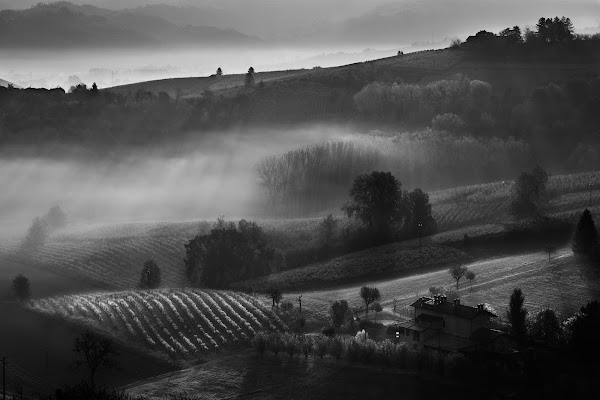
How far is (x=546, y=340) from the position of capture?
60188mm

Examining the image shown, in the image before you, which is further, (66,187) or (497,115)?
(497,115)

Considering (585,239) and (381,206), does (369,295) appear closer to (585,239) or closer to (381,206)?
(585,239)

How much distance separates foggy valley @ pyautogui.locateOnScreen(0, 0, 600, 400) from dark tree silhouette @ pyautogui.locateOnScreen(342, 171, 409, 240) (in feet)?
0.62

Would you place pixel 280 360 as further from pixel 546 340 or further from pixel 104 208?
pixel 104 208

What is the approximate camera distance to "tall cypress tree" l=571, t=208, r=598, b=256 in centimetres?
7544

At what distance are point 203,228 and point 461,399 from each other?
4864cm

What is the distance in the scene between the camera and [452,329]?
6238cm

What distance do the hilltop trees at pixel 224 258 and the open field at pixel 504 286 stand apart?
718cm

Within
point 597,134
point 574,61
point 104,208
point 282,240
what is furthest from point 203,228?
point 574,61

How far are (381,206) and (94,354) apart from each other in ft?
125

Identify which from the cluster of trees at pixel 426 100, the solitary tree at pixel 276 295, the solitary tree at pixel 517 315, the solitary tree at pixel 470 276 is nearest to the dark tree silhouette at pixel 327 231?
the solitary tree at pixel 276 295

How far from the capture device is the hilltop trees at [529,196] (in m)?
90.8

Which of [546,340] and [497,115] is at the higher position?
[497,115]

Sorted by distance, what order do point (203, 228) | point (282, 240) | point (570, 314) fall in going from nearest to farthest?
point (570, 314) < point (282, 240) < point (203, 228)
